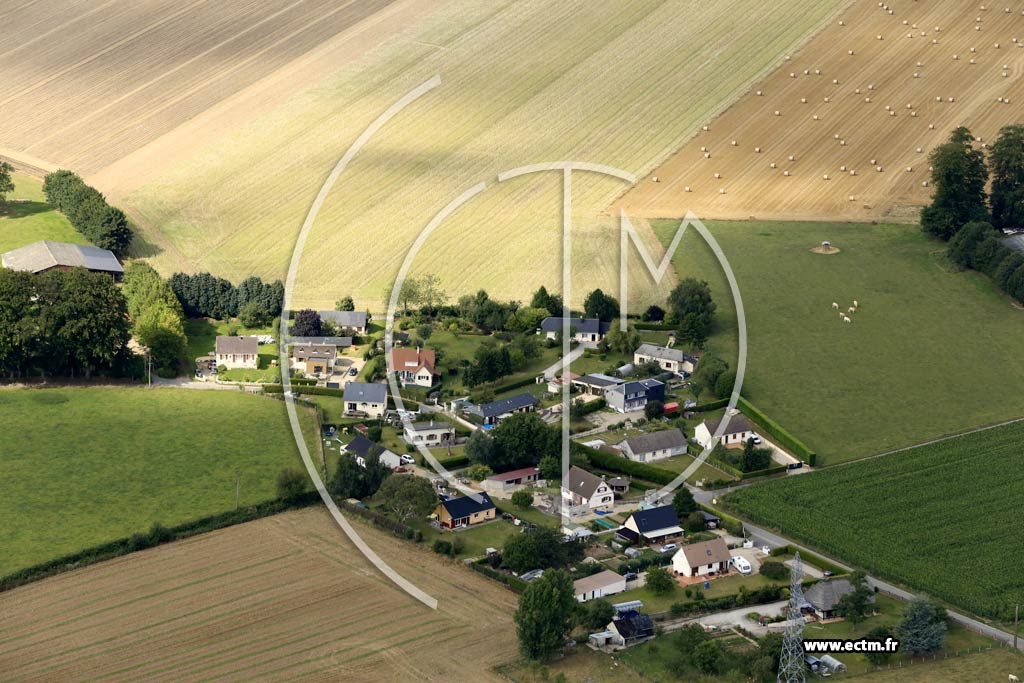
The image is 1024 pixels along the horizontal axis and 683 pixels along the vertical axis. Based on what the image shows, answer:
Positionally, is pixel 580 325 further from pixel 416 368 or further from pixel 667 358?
pixel 416 368

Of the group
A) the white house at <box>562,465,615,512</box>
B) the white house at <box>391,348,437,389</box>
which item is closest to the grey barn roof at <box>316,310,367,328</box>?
the white house at <box>391,348,437,389</box>

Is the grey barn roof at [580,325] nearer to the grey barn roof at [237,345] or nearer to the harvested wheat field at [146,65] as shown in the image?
the grey barn roof at [237,345]

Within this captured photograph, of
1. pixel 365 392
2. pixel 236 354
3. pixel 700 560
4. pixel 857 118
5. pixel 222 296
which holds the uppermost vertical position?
pixel 857 118

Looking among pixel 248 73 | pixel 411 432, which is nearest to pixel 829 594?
pixel 411 432

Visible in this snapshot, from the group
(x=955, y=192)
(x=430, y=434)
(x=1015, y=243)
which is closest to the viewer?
(x=430, y=434)

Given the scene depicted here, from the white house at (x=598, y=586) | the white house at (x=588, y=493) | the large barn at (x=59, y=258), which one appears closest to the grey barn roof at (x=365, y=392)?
the white house at (x=588, y=493)

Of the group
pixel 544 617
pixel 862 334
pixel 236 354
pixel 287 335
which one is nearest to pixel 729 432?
pixel 862 334
